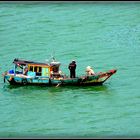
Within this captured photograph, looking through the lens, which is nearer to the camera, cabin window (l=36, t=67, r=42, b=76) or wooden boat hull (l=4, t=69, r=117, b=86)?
wooden boat hull (l=4, t=69, r=117, b=86)

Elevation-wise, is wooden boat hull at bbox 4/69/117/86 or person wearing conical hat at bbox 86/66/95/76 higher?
person wearing conical hat at bbox 86/66/95/76

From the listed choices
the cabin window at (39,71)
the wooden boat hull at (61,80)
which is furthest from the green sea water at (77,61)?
the cabin window at (39,71)

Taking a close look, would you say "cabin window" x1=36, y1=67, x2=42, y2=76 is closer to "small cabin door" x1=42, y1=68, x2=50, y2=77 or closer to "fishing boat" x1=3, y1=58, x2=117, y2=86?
"fishing boat" x1=3, y1=58, x2=117, y2=86

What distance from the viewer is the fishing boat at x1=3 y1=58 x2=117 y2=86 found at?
41.6 metres

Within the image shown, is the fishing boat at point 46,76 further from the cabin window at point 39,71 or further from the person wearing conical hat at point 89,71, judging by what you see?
the person wearing conical hat at point 89,71

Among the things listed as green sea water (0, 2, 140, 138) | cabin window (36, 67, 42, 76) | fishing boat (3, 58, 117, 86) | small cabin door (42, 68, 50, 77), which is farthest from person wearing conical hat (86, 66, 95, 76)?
cabin window (36, 67, 42, 76)

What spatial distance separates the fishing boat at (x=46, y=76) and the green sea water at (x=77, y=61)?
321 millimetres

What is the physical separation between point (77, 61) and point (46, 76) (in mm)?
4265

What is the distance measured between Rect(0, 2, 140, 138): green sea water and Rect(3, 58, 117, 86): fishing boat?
0.32 m

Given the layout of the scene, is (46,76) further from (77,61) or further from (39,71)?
(77,61)

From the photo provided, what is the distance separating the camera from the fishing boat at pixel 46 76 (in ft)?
136

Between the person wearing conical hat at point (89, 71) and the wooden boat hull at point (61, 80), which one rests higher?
the person wearing conical hat at point (89, 71)

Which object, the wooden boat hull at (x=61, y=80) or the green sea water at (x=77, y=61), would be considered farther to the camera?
the wooden boat hull at (x=61, y=80)

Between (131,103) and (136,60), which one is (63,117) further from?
(136,60)
